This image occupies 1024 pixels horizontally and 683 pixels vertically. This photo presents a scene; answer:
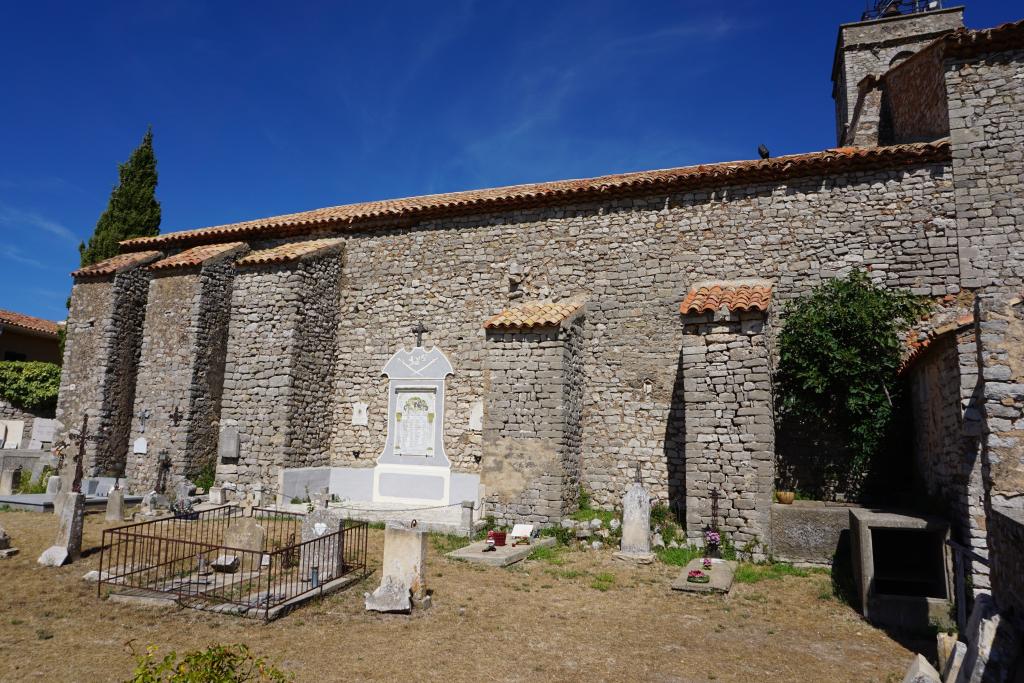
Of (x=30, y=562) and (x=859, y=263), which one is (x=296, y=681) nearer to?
(x=30, y=562)

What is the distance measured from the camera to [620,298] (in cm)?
1306

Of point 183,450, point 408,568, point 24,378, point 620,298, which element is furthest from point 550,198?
point 24,378

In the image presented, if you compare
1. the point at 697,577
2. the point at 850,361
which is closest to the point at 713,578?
the point at 697,577

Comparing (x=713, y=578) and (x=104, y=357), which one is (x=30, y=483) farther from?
(x=713, y=578)

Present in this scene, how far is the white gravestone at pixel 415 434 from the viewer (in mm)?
14000

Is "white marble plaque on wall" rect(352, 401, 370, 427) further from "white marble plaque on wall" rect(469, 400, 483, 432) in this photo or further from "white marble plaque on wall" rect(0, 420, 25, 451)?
"white marble plaque on wall" rect(0, 420, 25, 451)

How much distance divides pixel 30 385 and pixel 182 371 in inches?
395

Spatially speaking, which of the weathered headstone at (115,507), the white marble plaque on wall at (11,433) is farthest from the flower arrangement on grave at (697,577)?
the white marble plaque on wall at (11,433)

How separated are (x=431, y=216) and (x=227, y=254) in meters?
5.80

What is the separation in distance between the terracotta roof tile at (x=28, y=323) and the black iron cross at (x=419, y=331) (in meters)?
20.0

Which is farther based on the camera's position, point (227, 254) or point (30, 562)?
point (227, 254)

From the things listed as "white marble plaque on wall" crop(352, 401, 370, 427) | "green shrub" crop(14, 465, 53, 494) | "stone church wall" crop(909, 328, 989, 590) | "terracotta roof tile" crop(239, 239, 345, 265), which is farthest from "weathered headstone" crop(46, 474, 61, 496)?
"stone church wall" crop(909, 328, 989, 590)

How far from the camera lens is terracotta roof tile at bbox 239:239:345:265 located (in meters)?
14.9

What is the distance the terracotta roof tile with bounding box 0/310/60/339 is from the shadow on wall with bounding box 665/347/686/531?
85.8ft
